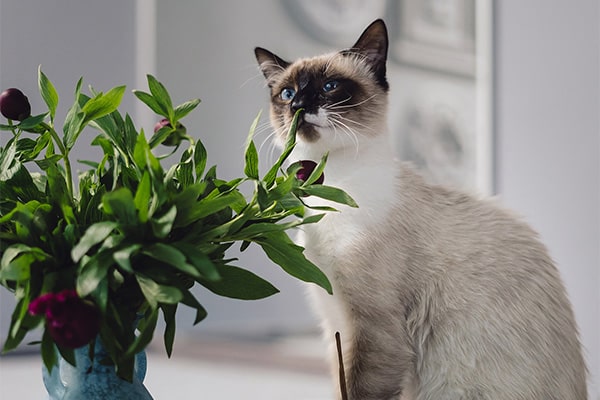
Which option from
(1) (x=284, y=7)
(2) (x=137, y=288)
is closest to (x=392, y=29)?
(1) (x=284, y=7)

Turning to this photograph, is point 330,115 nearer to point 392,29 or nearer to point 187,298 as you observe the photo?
point 187,298

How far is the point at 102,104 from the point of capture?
730 millimetres

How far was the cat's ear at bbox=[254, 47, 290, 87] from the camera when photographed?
1136 millimetres

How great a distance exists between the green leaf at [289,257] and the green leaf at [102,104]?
0.22 metres

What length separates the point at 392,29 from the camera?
2.24 metres

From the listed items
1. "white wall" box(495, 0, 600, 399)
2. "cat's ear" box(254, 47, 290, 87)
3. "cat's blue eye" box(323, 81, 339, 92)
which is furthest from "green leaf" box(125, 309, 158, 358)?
"white wall" box(495, 0, 600, 399)

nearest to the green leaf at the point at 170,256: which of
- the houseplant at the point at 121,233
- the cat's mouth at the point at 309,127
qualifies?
the houseplant at the point at 121,233

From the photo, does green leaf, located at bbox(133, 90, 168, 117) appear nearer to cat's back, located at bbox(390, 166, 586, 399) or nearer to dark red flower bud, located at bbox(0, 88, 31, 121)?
dark red flower bud, located at bbox(0, 88, 31, 121)

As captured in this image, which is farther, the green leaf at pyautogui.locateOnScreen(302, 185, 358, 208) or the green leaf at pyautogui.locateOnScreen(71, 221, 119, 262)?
the green leaf at pyautogui.locateOnScreen(302, 185, 358, 208)

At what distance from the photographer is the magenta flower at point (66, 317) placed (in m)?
0.54

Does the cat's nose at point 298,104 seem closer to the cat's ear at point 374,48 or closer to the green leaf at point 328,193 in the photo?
the cat's ear at point 374,48

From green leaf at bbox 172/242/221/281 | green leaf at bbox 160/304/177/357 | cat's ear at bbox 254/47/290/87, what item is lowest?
green leaf at bbox 160/304/177/357

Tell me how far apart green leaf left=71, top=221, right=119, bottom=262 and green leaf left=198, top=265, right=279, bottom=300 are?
0.50 feet

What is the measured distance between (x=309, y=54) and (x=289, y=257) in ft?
4.85
